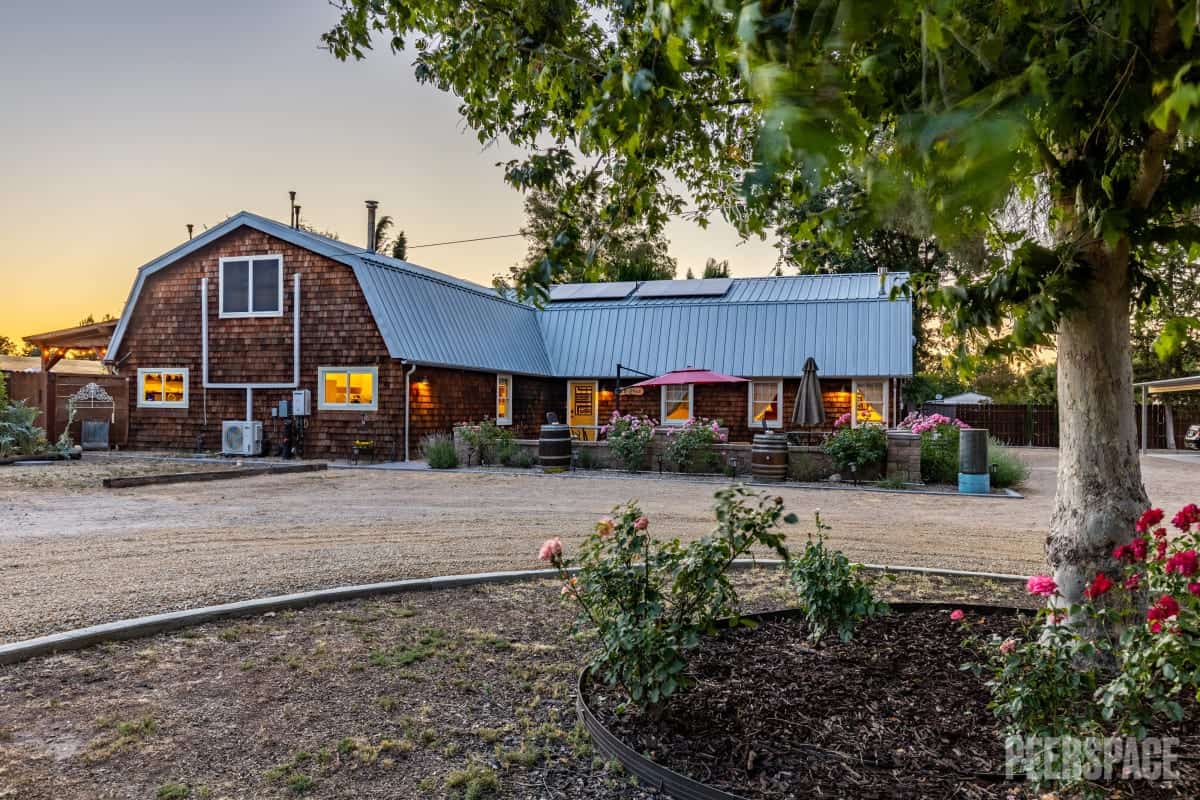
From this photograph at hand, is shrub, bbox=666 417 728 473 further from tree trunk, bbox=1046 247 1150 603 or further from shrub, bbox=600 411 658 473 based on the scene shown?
tree trunk, bbox=1046 247 1150 603

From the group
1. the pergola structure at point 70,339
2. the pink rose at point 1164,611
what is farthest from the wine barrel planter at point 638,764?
the pergola structure at point 70,339

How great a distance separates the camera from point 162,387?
58.2 feet

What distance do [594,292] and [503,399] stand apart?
5558mm

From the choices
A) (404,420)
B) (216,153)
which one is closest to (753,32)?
(404,420)

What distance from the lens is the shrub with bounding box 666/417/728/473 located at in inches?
530

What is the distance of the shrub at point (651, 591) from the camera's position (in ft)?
8.33

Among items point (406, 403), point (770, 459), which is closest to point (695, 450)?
point (770, 459)

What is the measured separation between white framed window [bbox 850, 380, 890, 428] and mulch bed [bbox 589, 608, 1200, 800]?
14712 mm

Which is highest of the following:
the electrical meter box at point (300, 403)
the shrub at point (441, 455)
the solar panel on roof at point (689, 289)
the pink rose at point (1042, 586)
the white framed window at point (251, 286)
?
the solar panel on roof at point (689, 289)

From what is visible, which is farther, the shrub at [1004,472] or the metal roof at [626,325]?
the metal roof at [626,325]

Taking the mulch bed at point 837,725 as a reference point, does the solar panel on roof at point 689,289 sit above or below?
above

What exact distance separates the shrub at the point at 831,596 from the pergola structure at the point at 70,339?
2043 cm

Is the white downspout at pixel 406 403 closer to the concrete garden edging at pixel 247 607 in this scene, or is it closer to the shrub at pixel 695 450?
the shrub at pixel 695 450

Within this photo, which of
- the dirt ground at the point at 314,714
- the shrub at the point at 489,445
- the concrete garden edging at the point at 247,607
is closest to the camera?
the dirt ground at the point at 314,714
